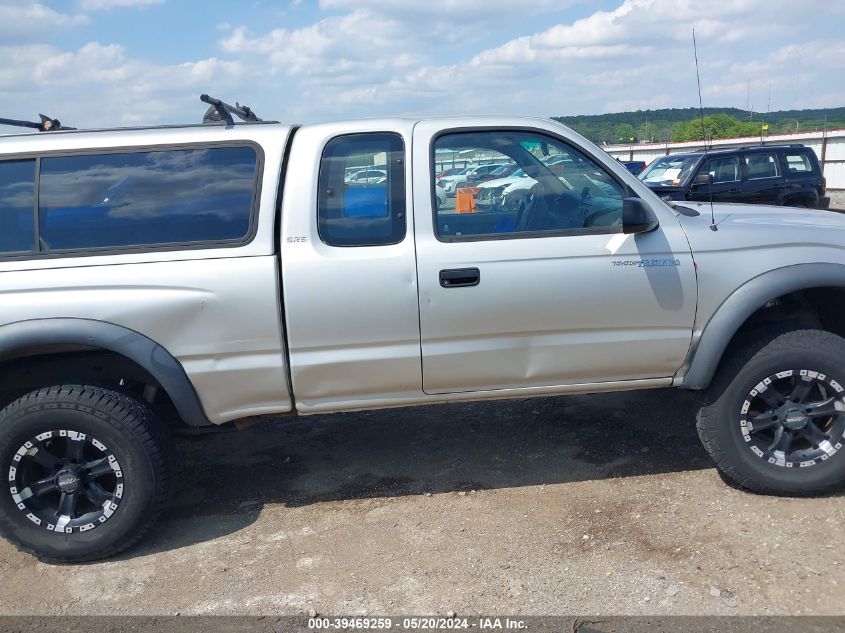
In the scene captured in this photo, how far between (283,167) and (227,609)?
2028mm

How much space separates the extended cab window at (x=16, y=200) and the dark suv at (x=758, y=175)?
34.3 feet

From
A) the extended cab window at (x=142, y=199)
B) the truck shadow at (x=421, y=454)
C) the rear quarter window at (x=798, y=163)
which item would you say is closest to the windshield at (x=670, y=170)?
the rear quarter window at (x=798, y=163)

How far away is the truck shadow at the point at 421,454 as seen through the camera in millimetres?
4172

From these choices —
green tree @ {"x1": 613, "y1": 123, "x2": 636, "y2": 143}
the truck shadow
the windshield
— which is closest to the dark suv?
the windshield

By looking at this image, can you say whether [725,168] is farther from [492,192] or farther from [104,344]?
[104,344]

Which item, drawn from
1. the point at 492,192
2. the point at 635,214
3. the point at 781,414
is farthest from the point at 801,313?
the point at 492,192

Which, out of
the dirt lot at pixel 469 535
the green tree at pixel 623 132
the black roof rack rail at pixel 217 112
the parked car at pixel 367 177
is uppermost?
the green tree at pixel 623 132

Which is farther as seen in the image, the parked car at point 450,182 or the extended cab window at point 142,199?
the parked car at point 450,182

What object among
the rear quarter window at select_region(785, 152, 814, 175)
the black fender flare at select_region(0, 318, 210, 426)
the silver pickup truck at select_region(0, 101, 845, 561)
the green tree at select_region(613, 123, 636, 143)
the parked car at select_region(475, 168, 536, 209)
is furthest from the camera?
the green tree at select_region(613, 123, 636, 143)

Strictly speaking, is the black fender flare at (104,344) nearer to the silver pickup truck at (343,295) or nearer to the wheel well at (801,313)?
the silver pickup truck at (343,295)

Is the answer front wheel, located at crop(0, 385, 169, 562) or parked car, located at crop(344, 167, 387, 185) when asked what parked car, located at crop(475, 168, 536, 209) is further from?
front wheel, located at crop(0, 385, 169, 562)

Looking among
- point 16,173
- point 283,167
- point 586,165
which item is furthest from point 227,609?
point 586,165

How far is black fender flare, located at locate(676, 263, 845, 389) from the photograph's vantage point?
11.8ft

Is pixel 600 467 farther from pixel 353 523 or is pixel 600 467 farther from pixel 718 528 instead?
pixel 353 523
